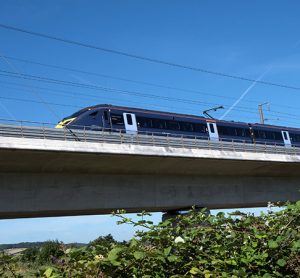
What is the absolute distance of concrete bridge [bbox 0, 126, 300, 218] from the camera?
66.5 feet

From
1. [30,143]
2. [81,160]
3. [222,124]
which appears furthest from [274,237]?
[222,124]

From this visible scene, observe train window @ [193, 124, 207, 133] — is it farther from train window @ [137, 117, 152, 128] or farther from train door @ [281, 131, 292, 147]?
train door @ [281, 131, 292, 147]

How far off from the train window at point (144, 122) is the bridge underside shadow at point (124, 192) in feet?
14.4

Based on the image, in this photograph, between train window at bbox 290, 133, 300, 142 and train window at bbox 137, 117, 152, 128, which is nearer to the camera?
Answer: train window at bbox 137, 117, 152, 128

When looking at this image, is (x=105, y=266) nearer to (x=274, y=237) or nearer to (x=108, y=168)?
(x=274, y=237)

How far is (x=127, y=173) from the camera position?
81.6 ft

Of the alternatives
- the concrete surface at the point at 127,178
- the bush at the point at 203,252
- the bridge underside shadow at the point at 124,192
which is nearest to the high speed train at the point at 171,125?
the concrete surface at the point at 127,178

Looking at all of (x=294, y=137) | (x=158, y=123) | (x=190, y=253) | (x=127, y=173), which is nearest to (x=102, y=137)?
(x=127, y=173)

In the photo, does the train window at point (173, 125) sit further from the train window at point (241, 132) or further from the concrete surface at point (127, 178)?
the train window at point (241, 132)

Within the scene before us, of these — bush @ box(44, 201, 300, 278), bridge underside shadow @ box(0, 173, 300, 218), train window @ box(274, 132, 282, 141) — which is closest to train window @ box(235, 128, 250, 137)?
train window @ box(274, 132, 282, 141)

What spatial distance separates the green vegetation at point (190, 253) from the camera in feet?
10.1

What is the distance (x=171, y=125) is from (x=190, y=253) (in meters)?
28.3

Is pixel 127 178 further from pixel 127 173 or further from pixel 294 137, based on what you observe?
pixel 294 137

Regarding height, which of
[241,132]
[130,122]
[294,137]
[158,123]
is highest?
[294,137]
